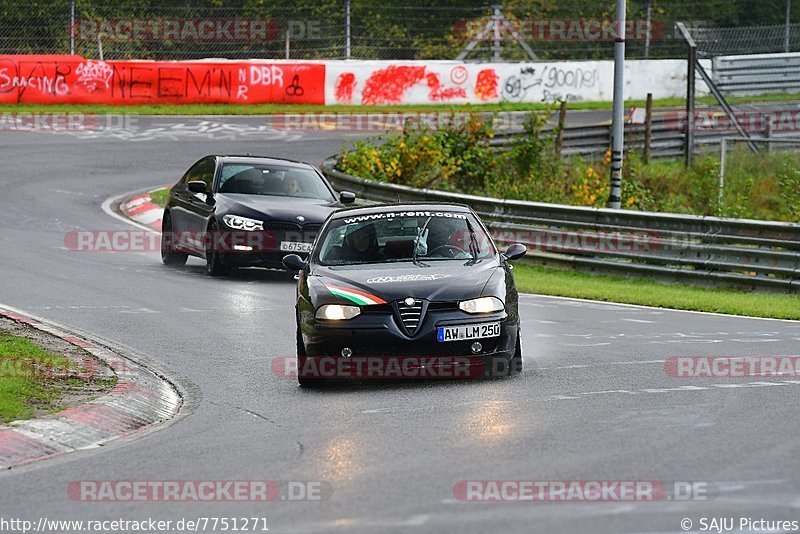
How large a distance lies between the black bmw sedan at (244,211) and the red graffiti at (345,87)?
70.5 feet

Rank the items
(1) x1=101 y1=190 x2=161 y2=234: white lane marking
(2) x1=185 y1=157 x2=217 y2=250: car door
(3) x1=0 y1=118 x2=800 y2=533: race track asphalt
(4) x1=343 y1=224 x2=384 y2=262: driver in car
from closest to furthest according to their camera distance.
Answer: (3) x1=0 y1=118 x2=800 y2=533: race track asphalt < (4) x1=343 y1=224 x2=384 y2=262: driver in car < (2) x1=185 y1=157 x2=217 y2=250: car door < (1) x1=101 y1=190 x2=161 y2=234: white lane marking

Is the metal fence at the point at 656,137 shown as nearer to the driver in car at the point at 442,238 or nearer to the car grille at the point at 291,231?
the car grille at the point at 291,231

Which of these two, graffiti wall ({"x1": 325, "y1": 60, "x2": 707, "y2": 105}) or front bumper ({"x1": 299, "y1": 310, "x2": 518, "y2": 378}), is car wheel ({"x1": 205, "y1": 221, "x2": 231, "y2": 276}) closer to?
front bumper ({"x1": 299, "y1": 310, "x2": 518, "y2": 378})

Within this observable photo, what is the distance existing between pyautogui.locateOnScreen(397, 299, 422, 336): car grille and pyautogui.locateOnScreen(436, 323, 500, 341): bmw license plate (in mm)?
178

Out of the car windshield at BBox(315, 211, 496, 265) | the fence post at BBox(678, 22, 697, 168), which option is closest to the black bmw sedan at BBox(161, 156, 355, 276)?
the car windshield at BBox(315, 211, 496, 265)

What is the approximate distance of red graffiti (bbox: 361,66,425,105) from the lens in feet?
140

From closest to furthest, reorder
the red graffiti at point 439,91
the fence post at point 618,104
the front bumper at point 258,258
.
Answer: the front bumper at point 258,258, the fence post at point 618,104, the red graffiti at point 439,91

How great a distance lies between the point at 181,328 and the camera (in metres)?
14.2

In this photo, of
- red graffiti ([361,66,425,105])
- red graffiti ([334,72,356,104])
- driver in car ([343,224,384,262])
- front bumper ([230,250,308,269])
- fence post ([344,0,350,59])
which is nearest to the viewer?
driver in car ([343,224,384,262])

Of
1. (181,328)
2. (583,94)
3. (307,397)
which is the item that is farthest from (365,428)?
(583,94)

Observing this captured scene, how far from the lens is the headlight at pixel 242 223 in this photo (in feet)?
59.8

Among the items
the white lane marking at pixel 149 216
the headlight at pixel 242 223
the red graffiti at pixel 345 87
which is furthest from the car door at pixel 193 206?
the red graffiti at pixel 345 87

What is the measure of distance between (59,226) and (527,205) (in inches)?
304

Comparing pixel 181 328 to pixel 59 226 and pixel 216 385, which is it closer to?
pixel 216 385
